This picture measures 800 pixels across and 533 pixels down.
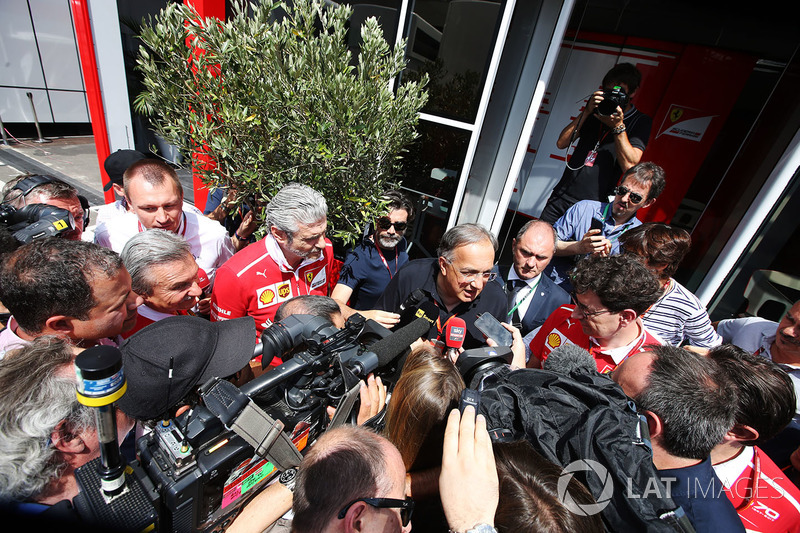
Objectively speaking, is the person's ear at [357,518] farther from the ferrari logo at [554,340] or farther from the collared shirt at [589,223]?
the collared shirt at [589,223]

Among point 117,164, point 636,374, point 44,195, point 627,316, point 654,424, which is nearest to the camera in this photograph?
point 654,424

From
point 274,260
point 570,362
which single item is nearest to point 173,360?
point 274,260

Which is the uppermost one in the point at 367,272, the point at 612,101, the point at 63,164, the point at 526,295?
the point at 612,101

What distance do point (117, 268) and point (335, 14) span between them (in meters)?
2.35

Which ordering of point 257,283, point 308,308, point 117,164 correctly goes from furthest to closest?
point 117,164, point 257,283, point 308,308

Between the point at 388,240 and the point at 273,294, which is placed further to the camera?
the point at 388,240

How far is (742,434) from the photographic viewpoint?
1.68m

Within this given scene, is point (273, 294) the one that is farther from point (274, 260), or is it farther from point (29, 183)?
point (29, 183)

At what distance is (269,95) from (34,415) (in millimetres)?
2227

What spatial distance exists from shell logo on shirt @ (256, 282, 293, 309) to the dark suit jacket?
80.2 inches

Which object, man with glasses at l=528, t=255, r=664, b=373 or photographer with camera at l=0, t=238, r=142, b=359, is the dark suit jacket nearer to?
man with glasses at l=528, t=255, r=664, b=373

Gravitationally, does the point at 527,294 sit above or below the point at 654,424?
below

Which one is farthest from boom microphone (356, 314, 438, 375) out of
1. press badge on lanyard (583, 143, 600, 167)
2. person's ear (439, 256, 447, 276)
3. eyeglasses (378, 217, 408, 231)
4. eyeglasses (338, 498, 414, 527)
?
press badge on lanyard (583, 143, 600, 167)

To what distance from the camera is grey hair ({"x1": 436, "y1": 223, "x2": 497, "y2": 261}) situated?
2.53 m
